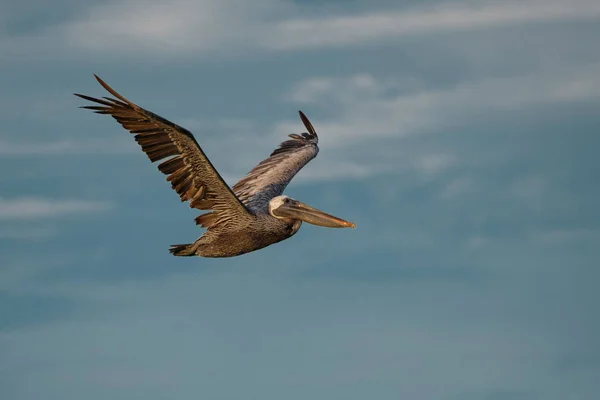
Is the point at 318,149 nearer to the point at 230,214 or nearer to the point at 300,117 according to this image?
the point at 300,117

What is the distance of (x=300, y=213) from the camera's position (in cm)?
2389

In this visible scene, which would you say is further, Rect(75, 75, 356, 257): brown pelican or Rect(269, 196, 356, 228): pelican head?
Rect(269, 196, 356, 228): pelican head

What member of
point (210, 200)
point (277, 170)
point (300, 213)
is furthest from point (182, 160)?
point (277, 170)

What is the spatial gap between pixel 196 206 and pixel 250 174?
4711 millimetres

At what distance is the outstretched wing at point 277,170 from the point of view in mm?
25531

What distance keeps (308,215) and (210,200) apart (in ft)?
7.65

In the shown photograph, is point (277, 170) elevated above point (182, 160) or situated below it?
above

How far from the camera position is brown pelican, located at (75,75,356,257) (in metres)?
21.6

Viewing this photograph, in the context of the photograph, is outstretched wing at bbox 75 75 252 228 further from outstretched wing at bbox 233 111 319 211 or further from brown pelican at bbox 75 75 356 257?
outstretched wing at bbox 233 111 319 211

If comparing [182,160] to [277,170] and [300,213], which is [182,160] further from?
[277,170]

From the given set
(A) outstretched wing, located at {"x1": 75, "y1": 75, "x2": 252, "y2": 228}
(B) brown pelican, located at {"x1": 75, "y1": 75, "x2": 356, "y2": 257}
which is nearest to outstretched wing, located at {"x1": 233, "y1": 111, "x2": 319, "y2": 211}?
(B) brown pelican, located at {"x1": 75, "y1": 75, "x2": 356, "y2": 257}

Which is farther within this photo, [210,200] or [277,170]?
[277,170]

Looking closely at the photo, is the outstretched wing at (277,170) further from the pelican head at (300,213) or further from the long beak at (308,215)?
the long beak at (308,215)

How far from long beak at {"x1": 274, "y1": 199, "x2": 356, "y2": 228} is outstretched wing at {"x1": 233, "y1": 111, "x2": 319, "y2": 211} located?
560 millimetres
